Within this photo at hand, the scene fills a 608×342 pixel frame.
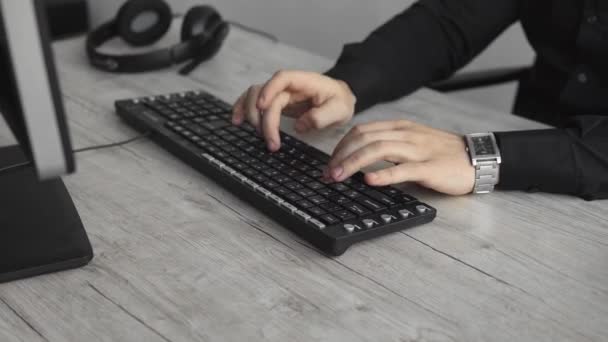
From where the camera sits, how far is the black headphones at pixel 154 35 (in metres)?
1.29

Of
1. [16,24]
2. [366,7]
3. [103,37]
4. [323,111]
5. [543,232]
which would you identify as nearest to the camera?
[16,24]

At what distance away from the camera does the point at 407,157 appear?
89 cm

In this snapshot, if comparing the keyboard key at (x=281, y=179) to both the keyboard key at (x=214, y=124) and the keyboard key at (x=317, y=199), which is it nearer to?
the keyboard key at (x=317, y=199)

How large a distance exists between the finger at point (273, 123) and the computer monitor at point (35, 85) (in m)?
0.39

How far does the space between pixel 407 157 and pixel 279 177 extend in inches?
6.8

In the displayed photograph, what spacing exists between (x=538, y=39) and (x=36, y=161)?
3.65 ft

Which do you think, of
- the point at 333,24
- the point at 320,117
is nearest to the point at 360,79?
the point at 320,117

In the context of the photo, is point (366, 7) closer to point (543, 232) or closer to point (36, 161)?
point (543, 232)

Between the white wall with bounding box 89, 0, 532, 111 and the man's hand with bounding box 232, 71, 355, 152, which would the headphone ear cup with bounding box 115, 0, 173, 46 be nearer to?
the man's hand with bounding box 232, 71, 355, 152

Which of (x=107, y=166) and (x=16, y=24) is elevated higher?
(x=16, y=24)

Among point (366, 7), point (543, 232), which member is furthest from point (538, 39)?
point (366, 7)

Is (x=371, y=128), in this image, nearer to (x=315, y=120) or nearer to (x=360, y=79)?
(x=315, y=120)

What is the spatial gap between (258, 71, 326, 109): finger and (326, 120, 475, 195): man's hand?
152 mm

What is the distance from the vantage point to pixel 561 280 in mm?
704
